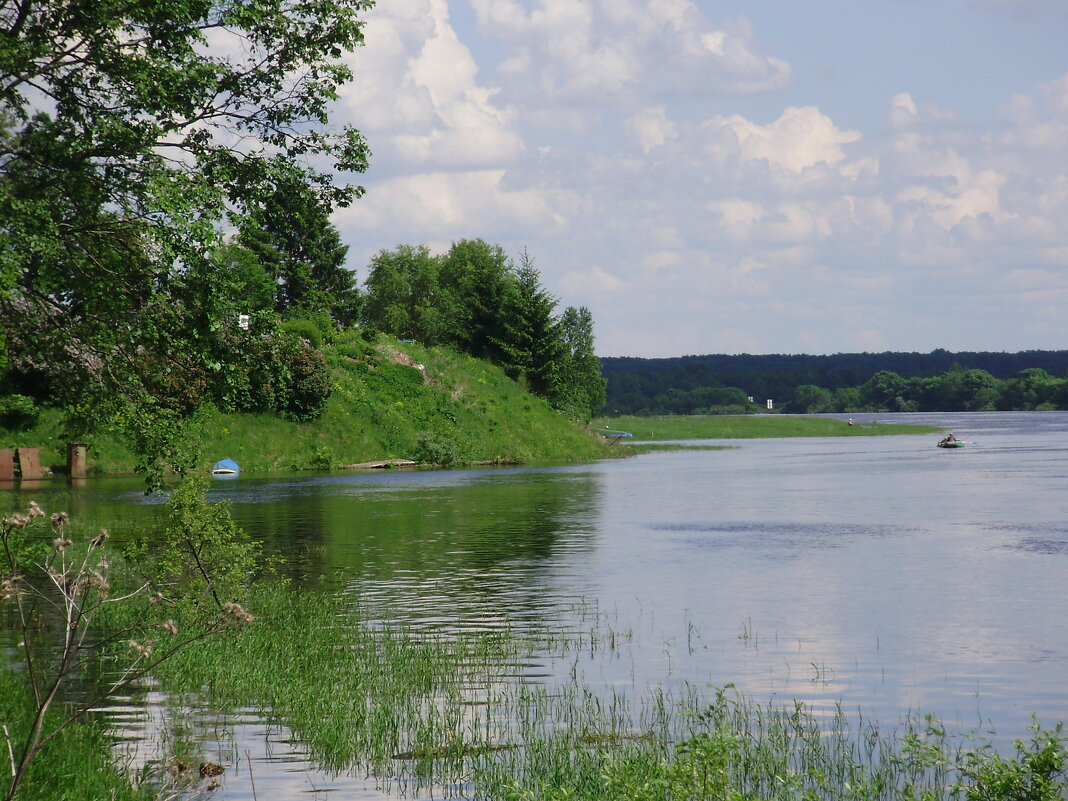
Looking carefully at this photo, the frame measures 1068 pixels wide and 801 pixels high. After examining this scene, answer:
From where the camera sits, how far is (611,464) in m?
78.0

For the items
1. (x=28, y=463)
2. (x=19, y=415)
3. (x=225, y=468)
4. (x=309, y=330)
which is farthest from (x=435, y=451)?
(x=28, y=463)

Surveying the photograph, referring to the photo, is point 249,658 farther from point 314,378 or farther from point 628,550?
point 314,378

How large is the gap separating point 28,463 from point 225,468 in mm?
10603

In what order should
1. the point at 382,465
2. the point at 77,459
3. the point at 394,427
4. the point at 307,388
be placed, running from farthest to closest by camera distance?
the point at 394,427, the point at 382,465, the point at 307,388, the point at 77,459

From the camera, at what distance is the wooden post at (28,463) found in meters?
56.5

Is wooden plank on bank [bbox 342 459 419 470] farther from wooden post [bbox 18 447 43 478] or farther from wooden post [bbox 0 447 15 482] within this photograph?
wooden post [bbox 0 447 15 482]

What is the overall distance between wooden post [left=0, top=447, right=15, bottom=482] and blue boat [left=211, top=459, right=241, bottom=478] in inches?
411

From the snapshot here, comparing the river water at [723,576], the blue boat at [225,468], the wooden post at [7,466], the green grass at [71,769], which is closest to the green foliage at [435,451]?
the blue boat at [225,468]

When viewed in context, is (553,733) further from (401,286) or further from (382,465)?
(401,286)

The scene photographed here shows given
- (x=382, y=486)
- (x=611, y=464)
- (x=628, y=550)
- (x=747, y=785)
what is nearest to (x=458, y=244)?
(x=611, y=464)

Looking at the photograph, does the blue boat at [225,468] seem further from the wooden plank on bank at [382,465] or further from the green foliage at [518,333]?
the green foliage at [518,333]

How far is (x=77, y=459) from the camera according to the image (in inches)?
2301

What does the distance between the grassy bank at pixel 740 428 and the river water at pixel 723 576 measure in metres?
77.4

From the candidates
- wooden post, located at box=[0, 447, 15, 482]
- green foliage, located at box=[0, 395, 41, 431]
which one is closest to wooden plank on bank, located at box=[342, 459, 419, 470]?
green foliage, located at box=[0, 395, 41, 431]
